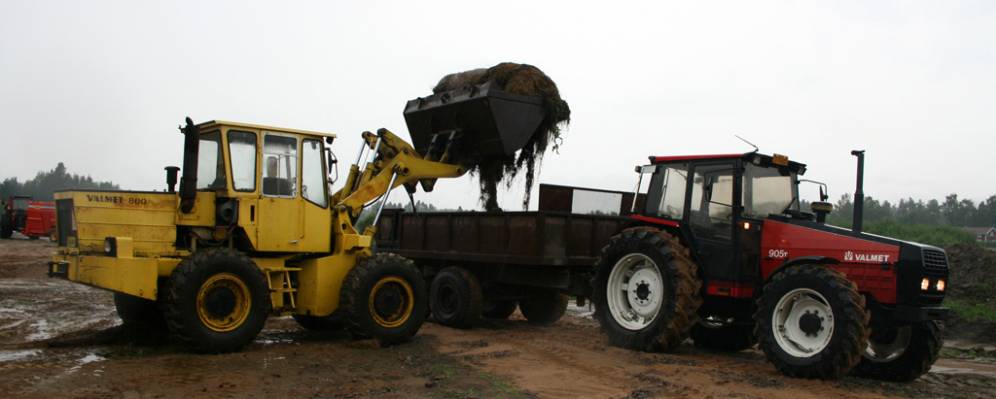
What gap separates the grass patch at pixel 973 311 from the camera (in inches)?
511

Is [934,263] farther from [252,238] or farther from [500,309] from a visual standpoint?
[252,238]

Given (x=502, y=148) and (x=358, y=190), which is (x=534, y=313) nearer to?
(x=502, y=148)

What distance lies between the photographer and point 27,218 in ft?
110

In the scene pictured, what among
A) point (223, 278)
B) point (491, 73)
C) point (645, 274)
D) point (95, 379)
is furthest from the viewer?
point (491, 73)

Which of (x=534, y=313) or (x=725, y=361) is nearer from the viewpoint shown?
(x=725, y=361)

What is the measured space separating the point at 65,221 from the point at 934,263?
8.81m

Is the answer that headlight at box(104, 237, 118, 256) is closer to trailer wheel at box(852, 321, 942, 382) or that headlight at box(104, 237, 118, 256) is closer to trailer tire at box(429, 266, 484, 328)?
trailer tire at box(429, 266, 484, 328)

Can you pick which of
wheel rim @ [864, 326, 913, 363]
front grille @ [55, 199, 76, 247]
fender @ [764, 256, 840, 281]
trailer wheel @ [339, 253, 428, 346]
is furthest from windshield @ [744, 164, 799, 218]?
front grille @ [55, 199, 76, 247]

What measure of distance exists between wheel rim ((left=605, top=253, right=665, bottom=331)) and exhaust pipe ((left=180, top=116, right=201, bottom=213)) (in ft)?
16.2

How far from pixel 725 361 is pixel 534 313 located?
4038mm

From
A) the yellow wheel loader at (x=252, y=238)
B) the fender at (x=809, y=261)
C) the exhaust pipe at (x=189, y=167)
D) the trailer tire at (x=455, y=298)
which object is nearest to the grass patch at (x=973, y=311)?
the fender at (x=809, y=261)

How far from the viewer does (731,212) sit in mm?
8828

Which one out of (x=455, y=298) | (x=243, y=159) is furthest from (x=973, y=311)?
(x=243, y=159)

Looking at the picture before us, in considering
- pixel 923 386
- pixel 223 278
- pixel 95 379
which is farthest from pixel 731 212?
pixel 95 379
